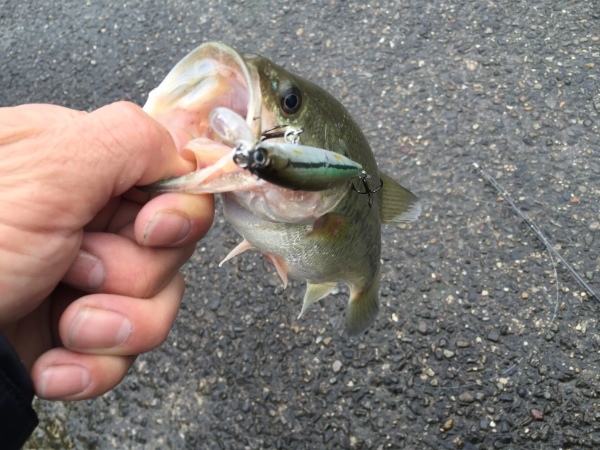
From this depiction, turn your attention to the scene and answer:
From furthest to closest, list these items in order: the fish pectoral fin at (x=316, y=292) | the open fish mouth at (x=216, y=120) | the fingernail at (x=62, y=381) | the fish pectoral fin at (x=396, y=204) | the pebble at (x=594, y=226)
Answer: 1. the pebble at (x=594, y=226)
2. the fish pectoral fin at (x=316, y=292)
3. the fish pectoral fin at (x=396, y=204)
4. the fingernail at (x=62, y=381)
5. the open fish mouth at (x=216, y=120)

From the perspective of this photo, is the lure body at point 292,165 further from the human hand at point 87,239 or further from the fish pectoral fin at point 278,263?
the fish pectoral fin at point 278,263

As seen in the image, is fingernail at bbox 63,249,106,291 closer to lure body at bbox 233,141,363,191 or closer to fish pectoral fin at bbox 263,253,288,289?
fish pectoral fin at bbox 263,253,288,289

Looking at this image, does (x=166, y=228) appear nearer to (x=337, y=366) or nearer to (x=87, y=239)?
(x=87, y=239)

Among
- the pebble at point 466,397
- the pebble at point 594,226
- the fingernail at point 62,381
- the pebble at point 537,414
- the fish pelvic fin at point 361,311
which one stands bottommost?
the pebble at point 537,414

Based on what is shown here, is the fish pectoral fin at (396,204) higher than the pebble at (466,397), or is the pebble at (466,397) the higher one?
the fish pectoral fin at (396,204)

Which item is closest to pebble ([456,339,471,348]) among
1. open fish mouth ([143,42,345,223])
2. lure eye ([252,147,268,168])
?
open fish mouth ([143,42,345,223])

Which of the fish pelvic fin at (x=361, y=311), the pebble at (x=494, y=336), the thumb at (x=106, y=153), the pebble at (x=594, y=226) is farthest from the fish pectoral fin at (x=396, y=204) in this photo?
the pebble at (x=594, y=226)

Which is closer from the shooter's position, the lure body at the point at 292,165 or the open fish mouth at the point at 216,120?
the lure body at the point at 292,165

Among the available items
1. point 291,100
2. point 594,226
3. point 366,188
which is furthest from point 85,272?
point 594,226
